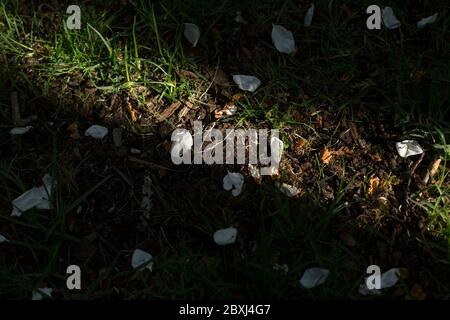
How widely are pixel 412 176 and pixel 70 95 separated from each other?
130 centimetres

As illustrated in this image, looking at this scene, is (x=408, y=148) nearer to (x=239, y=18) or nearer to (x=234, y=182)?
(x=234, y=182)

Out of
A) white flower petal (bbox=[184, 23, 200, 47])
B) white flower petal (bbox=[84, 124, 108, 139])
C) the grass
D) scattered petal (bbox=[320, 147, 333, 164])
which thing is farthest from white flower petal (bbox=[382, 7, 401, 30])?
white flower petal (bbox=[84, 124, 108, 139])

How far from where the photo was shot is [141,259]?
2004mm

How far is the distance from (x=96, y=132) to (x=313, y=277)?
935 millimetres

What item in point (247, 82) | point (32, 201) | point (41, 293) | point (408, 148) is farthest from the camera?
point (247, 82)

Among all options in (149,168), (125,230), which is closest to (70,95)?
(149,168)

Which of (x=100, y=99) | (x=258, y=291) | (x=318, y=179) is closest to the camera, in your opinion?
(x=258, y=291)

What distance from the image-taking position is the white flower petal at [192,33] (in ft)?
7.84

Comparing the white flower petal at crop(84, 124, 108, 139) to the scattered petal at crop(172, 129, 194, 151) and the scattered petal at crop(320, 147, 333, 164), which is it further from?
the scattered petal at crop(320, 147, 333, 164)

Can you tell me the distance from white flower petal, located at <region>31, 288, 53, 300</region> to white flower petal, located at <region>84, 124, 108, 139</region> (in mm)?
574

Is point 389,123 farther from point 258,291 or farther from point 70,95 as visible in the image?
point 70,95

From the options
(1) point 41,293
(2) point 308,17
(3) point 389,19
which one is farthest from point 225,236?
(3) point 389,19

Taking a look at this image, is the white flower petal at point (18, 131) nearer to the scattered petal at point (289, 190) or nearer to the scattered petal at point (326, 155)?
the scattered petal at point (289, 190)

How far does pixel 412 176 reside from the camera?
2160 mm
